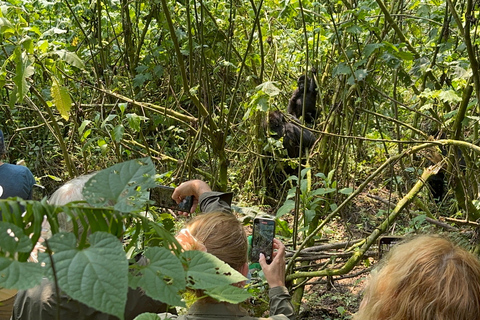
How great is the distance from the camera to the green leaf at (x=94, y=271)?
1.39 ft

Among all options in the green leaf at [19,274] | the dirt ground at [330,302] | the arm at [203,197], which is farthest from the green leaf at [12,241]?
the dirt ground at [330,302]

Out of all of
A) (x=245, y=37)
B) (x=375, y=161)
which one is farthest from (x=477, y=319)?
(x=375, y=161)

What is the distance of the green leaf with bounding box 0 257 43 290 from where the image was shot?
0.45 meters

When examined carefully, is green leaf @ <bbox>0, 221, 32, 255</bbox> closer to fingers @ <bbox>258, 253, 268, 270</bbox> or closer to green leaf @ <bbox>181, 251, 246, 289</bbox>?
green leaf @ <bbox>181, 251, 246, 289</bbox>

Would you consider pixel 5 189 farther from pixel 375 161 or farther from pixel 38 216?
pixel 375 161

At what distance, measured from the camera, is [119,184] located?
0.54 meters

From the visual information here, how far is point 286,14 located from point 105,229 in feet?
8.68

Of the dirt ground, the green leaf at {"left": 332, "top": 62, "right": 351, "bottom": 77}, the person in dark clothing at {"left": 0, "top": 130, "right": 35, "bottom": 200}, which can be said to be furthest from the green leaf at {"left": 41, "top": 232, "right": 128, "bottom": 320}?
the person in dark clothing at {"left": 0, "top": 130, "right": 35, "bottom": 200}

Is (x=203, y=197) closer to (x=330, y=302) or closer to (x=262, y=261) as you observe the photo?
(x=262, y=261)

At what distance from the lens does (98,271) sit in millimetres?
442

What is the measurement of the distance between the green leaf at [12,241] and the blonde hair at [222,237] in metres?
0.89

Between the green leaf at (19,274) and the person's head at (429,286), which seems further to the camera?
the person's head at (429,286)

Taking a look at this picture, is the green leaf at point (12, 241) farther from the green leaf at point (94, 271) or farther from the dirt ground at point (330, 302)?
the dirt ground at point (330, 302)

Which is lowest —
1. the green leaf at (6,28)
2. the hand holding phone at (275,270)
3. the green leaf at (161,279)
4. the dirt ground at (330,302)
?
A: the dirt ground at (330,302)
